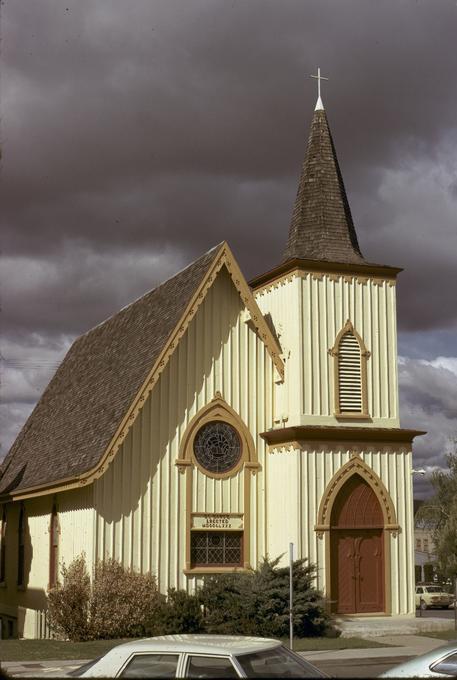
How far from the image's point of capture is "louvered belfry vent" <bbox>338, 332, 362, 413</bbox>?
95.2ft

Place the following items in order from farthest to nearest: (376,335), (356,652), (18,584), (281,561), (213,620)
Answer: (18,584) < (376,335) < (281,561) < (213,620) < (356,652)

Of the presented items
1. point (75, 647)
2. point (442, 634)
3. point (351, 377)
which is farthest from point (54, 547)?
point (442, 634)

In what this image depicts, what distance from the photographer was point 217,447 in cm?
2859

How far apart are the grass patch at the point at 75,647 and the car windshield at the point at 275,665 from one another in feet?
36.9

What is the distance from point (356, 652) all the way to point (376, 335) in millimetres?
10029

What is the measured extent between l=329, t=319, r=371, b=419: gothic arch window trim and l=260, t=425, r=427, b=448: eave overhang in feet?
2.01

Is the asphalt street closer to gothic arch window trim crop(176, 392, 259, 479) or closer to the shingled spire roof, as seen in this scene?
gothic arch window trim crop(176, 392, 259, 479)

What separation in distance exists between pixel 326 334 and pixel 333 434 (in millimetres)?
2999

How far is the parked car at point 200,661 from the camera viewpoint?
10.9 meters

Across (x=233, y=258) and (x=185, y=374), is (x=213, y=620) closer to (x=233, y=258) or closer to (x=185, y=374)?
(x=185, y=374)

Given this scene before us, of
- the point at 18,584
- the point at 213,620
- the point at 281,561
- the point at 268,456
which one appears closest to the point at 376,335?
the point at 268,456

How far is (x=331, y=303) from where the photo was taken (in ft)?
96.1

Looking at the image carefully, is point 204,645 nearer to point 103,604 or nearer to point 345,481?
point 103,604

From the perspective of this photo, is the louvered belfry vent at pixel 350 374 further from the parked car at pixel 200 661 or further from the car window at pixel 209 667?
the car window at pixel 209 667
